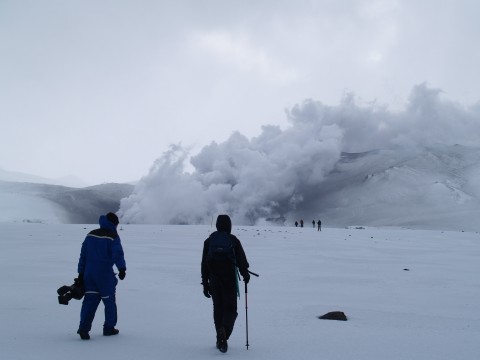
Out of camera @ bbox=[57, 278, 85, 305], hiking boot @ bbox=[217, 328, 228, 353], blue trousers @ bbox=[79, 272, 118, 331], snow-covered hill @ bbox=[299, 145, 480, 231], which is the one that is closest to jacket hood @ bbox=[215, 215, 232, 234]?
hiking boot @ bbox=[217, 328, 228, 353]

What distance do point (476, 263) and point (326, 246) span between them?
7.54 metres

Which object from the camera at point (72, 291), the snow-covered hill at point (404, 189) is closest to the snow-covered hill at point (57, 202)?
the snow-covered hill at point (404, 189)

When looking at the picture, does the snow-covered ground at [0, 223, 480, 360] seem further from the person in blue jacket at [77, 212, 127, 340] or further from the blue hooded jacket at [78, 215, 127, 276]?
the blue hooded jacket at [78, 215, 127, 276]

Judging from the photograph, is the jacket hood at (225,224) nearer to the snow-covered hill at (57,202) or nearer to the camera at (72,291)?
the camera at (72,291)

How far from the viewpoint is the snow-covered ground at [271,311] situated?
20.2ft

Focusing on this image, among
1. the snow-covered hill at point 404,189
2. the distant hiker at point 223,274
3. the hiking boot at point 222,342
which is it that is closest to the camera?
the hiking boot at point 222,342

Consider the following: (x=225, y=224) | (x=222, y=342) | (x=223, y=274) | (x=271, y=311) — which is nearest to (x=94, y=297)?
Result: (x=223, y=274)

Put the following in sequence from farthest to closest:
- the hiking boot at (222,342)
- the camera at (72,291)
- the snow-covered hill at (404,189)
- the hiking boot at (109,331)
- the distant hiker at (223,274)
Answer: the snow-covered hill at (404,189), the hiking boot at (109,331), the camera at (72,291), the distant hiker at (223,274), the hiking boot at (222,342)

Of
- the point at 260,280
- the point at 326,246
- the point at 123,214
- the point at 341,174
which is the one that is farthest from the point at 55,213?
the point at 260,280

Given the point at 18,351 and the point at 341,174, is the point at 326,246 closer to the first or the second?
the point at 18,351

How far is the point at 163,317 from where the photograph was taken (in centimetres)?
834

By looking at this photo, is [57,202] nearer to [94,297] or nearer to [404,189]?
[404,189]

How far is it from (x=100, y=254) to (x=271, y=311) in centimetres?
384

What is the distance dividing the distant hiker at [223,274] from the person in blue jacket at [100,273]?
1.26 m
